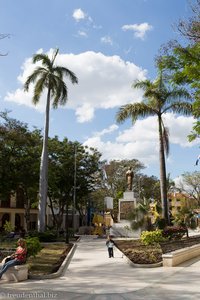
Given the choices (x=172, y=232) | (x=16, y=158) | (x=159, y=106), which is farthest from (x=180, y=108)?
(x=16, y=158)

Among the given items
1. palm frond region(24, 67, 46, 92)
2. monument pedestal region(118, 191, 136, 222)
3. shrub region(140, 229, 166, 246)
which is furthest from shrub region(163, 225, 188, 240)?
palm frond region(24, 67, 46, 92)

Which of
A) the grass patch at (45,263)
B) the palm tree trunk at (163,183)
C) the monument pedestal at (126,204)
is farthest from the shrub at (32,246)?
the monument pedestal at (126,204)

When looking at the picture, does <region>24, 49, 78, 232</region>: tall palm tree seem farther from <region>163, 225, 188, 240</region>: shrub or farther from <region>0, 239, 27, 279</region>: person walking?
<region>0, 239, 27, 279</region>: person walking

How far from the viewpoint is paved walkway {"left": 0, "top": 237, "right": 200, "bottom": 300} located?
31.8 ft

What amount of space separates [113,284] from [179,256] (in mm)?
5180

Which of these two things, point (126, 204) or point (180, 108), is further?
point (126, 204)

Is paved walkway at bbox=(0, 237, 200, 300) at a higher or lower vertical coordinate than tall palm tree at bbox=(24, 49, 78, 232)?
lower

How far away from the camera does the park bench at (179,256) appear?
583 inches

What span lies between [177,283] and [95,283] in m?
2.26

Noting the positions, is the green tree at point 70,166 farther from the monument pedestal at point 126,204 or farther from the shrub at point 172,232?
the shrub at point 172,232

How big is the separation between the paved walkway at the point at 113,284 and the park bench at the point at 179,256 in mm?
385

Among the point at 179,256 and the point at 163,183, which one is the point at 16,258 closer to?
the point at 179,256

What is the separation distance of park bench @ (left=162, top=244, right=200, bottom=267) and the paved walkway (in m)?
0.38

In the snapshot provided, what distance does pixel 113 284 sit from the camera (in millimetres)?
11422
